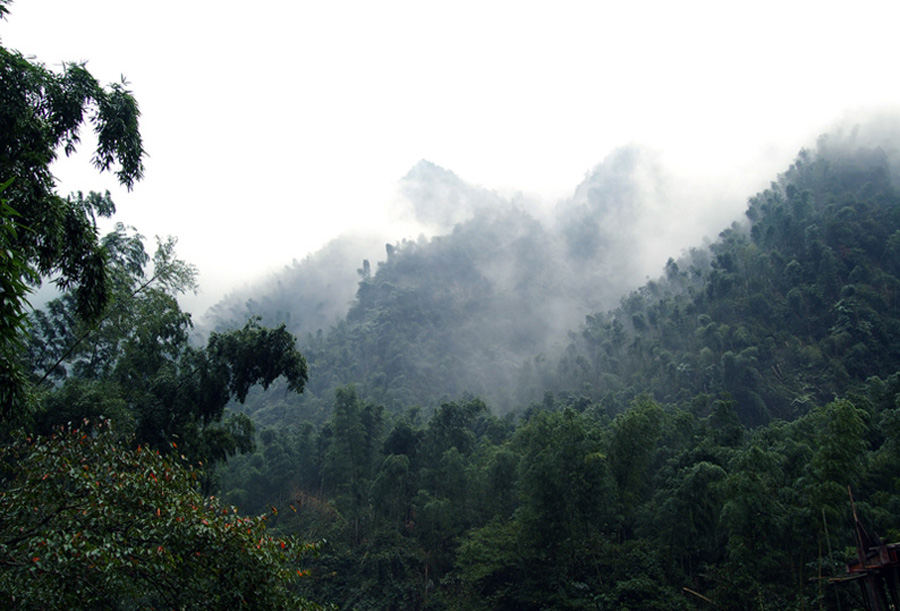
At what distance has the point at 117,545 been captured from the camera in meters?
5.72

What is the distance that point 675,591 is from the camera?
663 inches

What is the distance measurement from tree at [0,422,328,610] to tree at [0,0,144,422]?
3.80ft

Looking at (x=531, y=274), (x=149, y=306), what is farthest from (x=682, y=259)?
(x=149, y=306)

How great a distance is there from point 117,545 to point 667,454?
2686 centimetres

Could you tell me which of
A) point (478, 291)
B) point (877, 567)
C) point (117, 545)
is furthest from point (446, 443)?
point (478, 291)

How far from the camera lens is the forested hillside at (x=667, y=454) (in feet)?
52.7

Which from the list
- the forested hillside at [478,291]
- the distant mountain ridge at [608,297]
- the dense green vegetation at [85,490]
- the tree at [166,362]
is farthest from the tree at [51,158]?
the forested hillside at [478,291]

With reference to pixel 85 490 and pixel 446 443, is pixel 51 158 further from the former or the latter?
pixel 446 443

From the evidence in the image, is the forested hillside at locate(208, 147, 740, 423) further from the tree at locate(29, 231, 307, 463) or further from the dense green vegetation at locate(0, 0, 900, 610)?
the tree at locate(29, 231, 307, 463)

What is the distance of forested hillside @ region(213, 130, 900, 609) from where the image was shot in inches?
633

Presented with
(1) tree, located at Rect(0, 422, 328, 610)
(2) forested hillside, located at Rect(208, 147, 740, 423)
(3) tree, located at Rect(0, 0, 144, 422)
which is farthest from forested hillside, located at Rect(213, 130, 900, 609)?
(3) tree, located at Rect(0, 0, 144, 422)

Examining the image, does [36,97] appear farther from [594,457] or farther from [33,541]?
[594,457]

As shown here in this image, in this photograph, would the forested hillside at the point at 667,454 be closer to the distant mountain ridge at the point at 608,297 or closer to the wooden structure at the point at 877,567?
the distant mountain ridge at the point at 608,297

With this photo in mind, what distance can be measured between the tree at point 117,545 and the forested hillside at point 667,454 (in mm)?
12380
